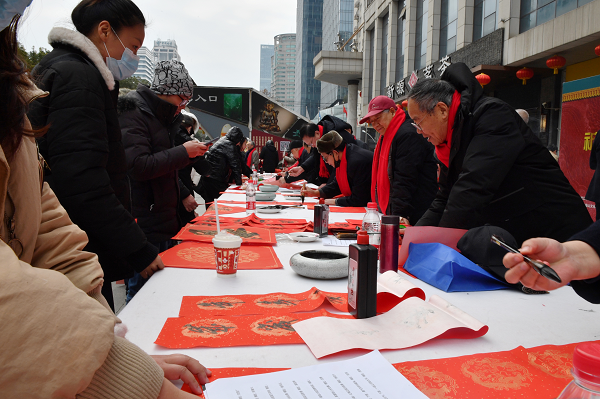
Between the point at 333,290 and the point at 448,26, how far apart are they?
12172 mm

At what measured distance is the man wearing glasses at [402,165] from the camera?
3096mm

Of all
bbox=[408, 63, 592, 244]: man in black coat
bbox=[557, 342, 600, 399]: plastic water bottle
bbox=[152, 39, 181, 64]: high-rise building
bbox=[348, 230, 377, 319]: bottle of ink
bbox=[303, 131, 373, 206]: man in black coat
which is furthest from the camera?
bbox=[152, 39, 181, 64]: high-rise building

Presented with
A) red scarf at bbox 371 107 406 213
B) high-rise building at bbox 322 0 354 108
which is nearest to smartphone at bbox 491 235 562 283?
red scarf at bbox 371 107 406 213

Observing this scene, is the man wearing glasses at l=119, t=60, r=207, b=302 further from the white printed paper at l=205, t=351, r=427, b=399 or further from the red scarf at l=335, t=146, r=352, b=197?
the red scarf at l=335, t=146, r=352, b=197

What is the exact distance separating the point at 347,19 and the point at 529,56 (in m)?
51.0

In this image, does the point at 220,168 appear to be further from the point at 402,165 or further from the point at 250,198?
the point at 402,165

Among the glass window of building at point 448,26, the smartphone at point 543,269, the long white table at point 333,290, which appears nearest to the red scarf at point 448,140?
the long white table at point 333,290

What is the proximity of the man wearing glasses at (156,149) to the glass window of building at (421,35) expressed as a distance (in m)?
12.1

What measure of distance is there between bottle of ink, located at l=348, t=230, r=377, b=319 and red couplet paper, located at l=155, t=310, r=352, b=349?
0.06 metres

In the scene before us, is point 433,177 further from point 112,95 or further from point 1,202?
point 1,202

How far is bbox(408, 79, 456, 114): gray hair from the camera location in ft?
7.00

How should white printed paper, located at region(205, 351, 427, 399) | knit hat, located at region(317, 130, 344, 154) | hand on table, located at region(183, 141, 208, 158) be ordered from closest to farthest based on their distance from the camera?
white printed paper, located at region(205, 351, 427, 399)
hand on table, located at region(183, 141, 208, 158)
knit hat, located at region(317, 130, 344, 154)

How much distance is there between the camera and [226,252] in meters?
1.47

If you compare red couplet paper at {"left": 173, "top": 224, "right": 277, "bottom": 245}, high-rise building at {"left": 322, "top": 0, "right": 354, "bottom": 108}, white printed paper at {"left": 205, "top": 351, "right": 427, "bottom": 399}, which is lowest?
white printed paper at {"left": 205, "top": 351, "right": 427, "bottom": 399}
